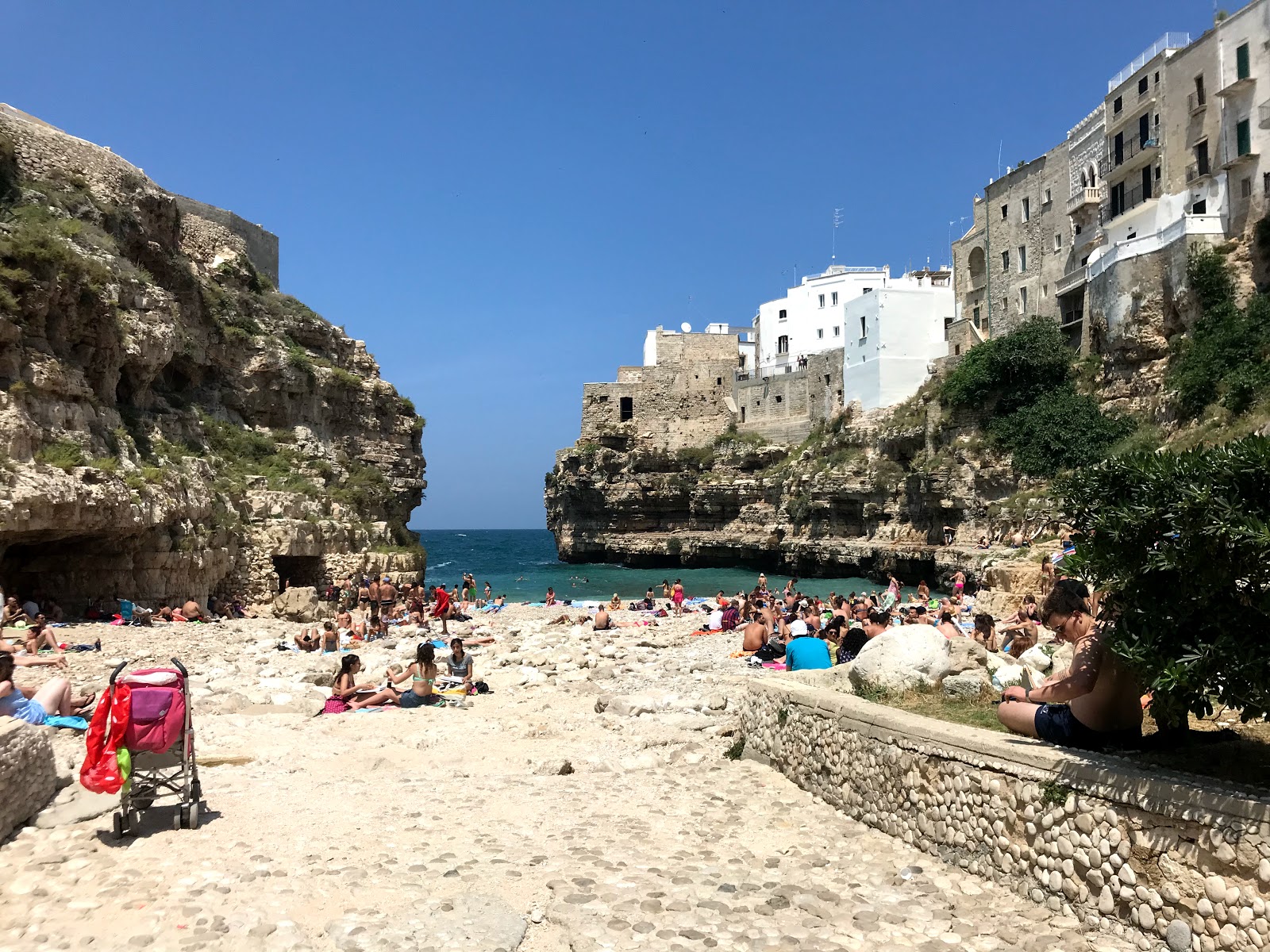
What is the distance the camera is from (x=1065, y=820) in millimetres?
4953

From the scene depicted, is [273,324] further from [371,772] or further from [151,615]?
[371,772]

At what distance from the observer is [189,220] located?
3091 centimetres

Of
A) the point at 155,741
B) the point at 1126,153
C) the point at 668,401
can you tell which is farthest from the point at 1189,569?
the point at 668,401

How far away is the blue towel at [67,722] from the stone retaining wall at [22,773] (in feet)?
5.80

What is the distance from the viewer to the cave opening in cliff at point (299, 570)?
2509 cm

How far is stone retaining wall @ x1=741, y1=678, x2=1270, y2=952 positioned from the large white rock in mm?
707

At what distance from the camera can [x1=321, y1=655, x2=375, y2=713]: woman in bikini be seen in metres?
11.0

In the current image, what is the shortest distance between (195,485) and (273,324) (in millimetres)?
10389

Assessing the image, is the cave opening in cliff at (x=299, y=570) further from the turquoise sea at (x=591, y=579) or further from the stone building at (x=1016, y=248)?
the stone building at (x=1016, y=248)

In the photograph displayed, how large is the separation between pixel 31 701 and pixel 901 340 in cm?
4611

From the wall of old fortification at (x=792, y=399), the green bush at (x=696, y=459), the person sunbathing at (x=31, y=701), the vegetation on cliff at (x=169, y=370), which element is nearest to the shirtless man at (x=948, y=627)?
the person sunbathing at (x=31, y=701)

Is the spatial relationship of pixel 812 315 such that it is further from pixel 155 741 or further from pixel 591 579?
pixel 155 741

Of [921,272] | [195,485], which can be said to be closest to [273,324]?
[195,485]

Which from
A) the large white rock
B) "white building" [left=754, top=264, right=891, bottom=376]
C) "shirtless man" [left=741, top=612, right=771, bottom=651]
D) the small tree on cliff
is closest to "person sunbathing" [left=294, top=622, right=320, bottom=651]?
"shirtless man" [left=741, top=612, right=771, bottom=651]
